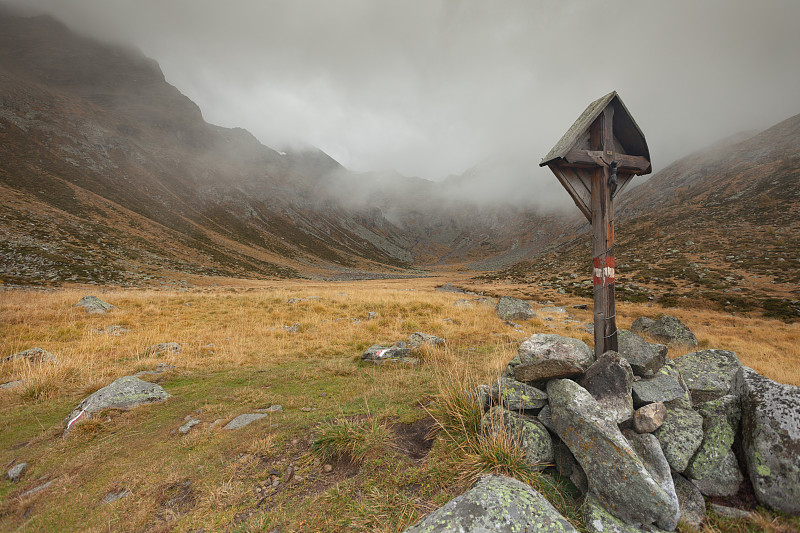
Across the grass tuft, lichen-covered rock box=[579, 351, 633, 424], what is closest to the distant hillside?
lichen-covered rock box=[579, 351, 633, 424]

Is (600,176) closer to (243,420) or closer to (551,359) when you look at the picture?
(551,359)

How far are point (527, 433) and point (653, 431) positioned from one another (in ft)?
5.96

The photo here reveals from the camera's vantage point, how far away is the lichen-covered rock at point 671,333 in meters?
14.8

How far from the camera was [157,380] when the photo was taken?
7973mm

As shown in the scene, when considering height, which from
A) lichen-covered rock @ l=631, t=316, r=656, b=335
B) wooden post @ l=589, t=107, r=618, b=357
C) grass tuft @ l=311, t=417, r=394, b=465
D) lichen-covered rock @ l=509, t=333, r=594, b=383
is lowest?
lichen-covered rock @ l=631, t=316, r=656, b=335

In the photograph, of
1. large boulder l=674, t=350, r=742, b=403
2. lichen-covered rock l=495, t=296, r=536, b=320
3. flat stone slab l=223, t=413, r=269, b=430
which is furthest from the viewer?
lichen-covered rock l=495, t=296, r=536, b=320

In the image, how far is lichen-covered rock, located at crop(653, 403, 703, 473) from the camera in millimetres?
3922

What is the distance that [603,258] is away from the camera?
18.8ft

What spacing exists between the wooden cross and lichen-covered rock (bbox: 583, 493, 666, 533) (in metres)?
3.11

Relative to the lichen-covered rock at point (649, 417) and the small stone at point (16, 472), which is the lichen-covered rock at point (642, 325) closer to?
the lichen-covered rock at point (649, 417)

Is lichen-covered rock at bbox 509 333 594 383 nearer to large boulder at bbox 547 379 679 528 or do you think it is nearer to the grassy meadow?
large boulder at bbox 547 379 679 528

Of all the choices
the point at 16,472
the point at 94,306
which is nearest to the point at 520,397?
the point at 16,472

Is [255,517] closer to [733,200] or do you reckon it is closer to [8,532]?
[8,532]

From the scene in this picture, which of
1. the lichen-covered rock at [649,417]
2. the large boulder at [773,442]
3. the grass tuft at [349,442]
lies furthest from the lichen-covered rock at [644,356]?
the grass tuft at [349,442]
